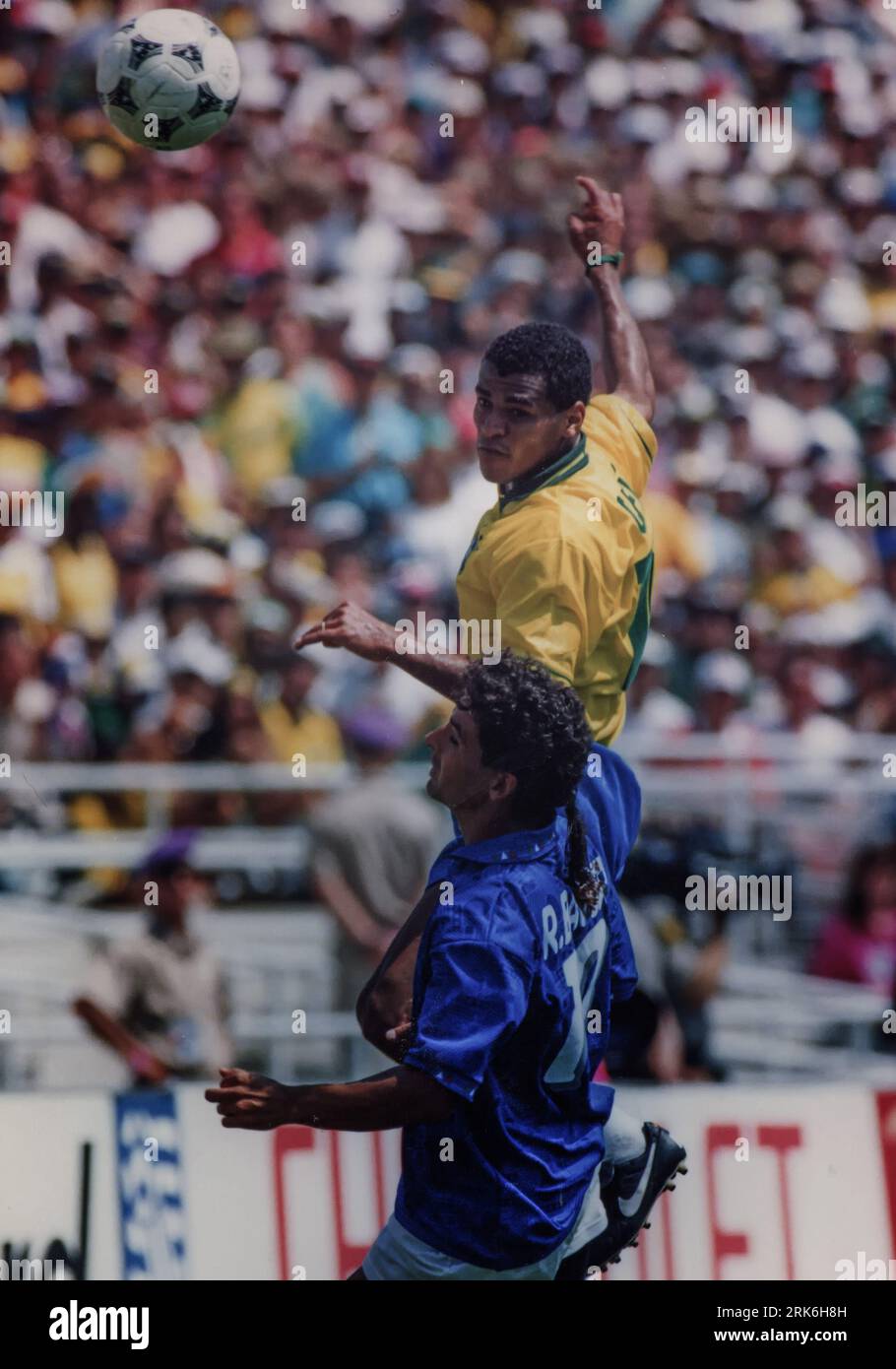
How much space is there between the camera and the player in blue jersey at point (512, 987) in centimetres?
476

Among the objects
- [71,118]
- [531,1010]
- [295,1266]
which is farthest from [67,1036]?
[71,118]

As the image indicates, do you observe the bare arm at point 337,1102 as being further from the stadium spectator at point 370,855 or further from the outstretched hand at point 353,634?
the stadium spectator at point 370,855

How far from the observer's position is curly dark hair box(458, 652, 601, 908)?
493cm

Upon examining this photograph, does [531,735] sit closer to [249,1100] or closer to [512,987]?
[512,987]

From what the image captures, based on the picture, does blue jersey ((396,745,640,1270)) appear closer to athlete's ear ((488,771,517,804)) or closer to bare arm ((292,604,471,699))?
athlete's ear ((488,771,517,804))

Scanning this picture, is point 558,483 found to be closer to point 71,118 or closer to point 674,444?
point 674,444

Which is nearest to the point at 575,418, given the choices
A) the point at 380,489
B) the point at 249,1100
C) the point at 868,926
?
the point at 249,1100

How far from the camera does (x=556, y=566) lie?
524 cm

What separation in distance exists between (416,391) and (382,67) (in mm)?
2874

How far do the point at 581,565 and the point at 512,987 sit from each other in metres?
1.11

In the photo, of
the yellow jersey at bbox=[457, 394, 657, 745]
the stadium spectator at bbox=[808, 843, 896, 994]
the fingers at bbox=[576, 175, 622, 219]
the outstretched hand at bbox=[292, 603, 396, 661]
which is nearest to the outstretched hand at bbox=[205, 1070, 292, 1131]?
the outstretched hand at bbox=[292, 603, 396, 661]

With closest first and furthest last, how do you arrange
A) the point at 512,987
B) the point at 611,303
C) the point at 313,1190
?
1. the point at 512,987
2. the point at 611,303
3. the point at 313,1190

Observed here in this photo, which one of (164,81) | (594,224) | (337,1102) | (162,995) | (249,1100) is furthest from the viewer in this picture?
(162,995)

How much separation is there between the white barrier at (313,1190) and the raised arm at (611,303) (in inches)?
77.7
